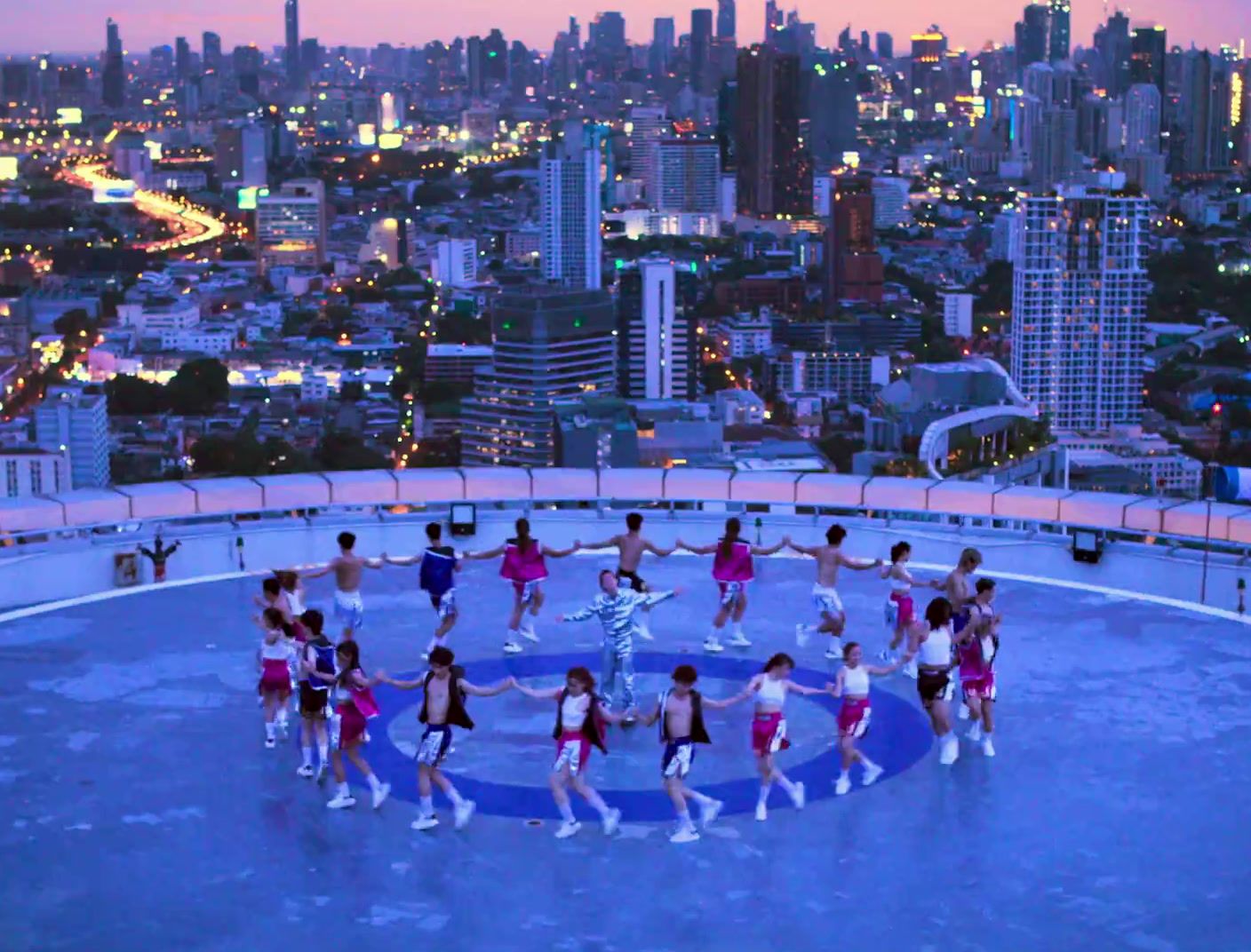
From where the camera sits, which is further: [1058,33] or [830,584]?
[1058,33]

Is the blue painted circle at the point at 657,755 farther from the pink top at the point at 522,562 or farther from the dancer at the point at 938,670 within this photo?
the pink top at the point at 522,562

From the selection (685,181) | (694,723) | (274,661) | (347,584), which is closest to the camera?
(694,723)

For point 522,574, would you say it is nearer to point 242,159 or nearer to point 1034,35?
point 242,159

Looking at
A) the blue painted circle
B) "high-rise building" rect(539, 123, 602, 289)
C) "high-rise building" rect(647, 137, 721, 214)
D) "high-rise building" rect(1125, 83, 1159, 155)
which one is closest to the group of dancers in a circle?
the blue painted circle

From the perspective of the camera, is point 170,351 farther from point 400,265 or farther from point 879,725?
point 879,725

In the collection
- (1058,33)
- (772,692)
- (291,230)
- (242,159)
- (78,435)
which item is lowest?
(78,435)

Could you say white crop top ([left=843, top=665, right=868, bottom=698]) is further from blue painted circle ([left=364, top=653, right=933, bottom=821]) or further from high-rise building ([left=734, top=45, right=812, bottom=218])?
high-rise building ([left=734, top=45, right=812, bottom=218])

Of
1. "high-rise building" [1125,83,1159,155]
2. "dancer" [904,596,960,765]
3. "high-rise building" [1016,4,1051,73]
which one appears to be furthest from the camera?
"high-rise building" [1016,4,1051,73]

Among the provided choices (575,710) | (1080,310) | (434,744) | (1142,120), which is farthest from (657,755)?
(1142,120)
